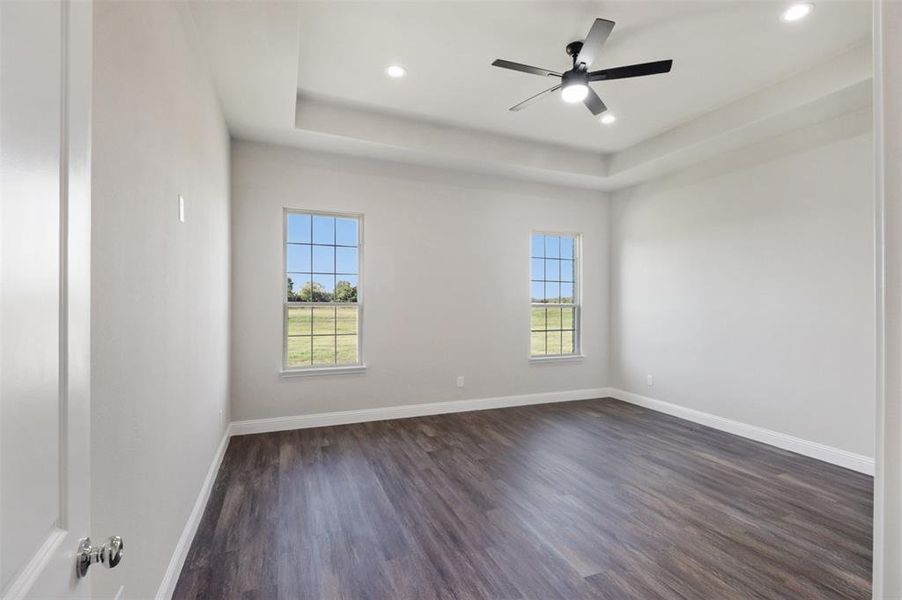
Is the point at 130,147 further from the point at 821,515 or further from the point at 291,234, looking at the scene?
the point at 821,515

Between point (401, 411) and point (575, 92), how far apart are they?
3547mm

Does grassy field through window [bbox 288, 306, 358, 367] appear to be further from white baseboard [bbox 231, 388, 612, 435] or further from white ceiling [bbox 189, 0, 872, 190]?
white ceiling [bbox 189, 0, 872, 190]

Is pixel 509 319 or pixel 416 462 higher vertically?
pixel 509 319

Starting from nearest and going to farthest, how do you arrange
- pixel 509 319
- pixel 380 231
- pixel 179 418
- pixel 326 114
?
pixel 179 418 → pixel 326 114 → pixel 380 231 → pixel 509 319

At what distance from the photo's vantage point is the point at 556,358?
5.50m

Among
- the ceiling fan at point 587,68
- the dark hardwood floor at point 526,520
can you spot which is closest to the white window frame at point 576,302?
the dark hardwood floor at point 526,520

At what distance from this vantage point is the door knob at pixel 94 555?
27.4 inches

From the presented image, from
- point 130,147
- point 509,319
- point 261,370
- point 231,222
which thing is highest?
point 231,222

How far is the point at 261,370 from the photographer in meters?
4.16

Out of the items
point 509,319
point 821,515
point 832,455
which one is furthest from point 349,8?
point 832,455

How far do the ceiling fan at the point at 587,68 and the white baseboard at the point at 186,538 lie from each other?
3.18 metres

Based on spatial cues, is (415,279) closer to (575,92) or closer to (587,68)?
(575,92)

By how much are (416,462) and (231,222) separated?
287 centimetres

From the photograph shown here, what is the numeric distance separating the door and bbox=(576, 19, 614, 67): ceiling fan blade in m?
2.44
